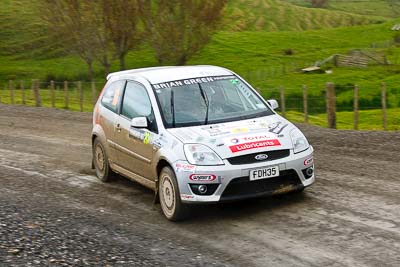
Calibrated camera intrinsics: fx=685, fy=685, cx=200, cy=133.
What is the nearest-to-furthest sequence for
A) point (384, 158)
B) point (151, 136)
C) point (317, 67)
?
point (151, 136) → point (384, 158) → point (317, 67)

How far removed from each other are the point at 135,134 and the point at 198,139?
1318mm

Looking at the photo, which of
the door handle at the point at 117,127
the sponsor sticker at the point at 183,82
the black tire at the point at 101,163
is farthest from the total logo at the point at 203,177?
the black tire at the point at 101,163

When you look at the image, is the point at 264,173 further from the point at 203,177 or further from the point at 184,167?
the point at 184,167

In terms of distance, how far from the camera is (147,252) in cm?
711

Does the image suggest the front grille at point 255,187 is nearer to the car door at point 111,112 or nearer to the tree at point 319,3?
the car door at point 111,112

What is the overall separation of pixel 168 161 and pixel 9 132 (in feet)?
39.1

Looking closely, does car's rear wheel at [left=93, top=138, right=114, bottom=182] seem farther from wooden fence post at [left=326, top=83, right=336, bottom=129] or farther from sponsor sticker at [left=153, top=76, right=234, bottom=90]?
wooden fence post at [left=326, top=83, right=336, bottom=129]

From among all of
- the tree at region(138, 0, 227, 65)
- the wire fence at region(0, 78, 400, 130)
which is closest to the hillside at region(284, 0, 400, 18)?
the wire fence at region(0, 78, 400, 130)

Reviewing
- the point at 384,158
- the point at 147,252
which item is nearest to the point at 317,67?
the point at 384,158

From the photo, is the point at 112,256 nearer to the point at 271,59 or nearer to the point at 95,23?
the point at 95,23

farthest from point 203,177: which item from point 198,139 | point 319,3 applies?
point 319,3

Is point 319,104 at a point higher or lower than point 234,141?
lower

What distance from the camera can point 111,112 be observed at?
10.3m

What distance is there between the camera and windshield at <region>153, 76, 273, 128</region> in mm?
8953
